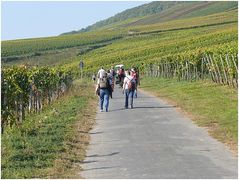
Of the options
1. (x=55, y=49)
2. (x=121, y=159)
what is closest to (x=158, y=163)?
(x=121, y=159)

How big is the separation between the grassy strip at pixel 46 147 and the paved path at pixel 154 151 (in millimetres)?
317

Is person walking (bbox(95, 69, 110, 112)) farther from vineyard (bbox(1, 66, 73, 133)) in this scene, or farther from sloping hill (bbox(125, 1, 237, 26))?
sloping hill (bbox(125, 1, 237, 26))

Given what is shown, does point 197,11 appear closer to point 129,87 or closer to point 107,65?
point 107,65

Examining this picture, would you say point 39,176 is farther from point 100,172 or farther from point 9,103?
point 9,103

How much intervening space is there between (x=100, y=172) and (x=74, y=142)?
3.74 m

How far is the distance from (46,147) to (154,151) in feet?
7.48

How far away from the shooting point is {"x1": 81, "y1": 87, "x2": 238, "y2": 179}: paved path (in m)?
11.3

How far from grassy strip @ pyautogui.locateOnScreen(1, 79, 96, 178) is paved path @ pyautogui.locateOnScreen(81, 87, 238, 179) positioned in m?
0.32

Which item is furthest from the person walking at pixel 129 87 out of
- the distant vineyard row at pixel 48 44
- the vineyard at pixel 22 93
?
the distant vineyard row at pixel 48 44

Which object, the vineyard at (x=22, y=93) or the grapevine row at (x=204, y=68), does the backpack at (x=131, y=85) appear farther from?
the grapevine row at (x=204, y=68)

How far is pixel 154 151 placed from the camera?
44.7 feet

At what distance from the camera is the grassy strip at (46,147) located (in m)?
11.5

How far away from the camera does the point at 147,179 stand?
1066cm

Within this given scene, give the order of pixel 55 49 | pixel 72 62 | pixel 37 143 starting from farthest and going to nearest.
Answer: pixel 55 49, pixel 72 62, pixel 37 143
